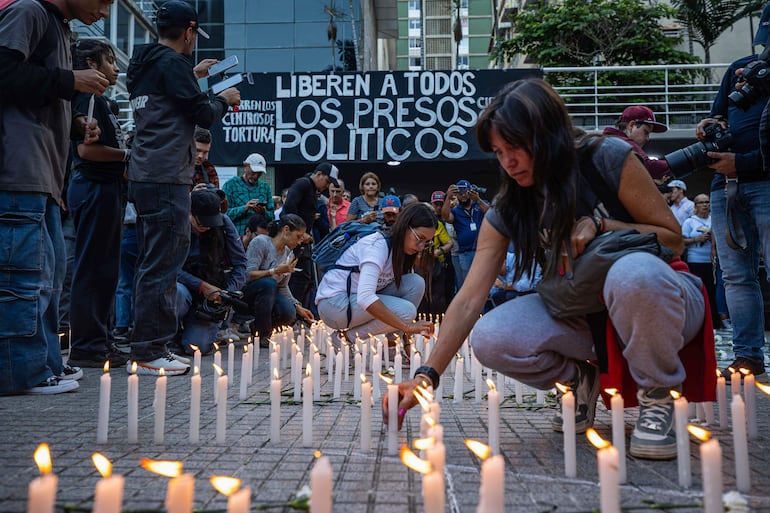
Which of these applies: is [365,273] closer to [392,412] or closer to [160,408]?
[160,408]

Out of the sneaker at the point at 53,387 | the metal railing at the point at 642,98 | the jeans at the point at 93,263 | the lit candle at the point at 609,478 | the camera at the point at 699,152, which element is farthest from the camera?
the metal railing at the point at 642,98

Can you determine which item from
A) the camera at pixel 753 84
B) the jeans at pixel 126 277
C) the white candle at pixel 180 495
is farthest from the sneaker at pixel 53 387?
the camera at pixel 753 84

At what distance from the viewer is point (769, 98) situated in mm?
4480

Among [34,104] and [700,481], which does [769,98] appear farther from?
[34,104]

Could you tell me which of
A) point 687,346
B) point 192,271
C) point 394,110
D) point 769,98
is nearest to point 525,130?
point 687,346

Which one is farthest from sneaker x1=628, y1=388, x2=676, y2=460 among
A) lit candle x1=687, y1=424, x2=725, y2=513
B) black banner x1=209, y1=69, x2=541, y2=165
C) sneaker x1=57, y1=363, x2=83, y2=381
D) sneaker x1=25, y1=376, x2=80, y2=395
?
black banner x1=209, y1=69, x2=541, y2=165

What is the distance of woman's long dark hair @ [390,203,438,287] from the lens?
18.0 ft

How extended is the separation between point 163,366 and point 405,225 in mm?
2112

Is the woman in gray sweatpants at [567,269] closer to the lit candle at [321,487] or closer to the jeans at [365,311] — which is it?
the lit candle at [321,487]

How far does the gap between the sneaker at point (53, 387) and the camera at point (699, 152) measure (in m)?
3.92

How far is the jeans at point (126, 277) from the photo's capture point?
702 centimetres

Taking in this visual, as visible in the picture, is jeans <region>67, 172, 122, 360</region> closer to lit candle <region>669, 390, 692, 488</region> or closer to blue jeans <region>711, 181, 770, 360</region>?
lit candle <region>669, 390, 692, 488</region>

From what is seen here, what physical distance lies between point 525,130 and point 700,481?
1.36 m

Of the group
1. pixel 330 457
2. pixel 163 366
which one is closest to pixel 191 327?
pixel 163 366
